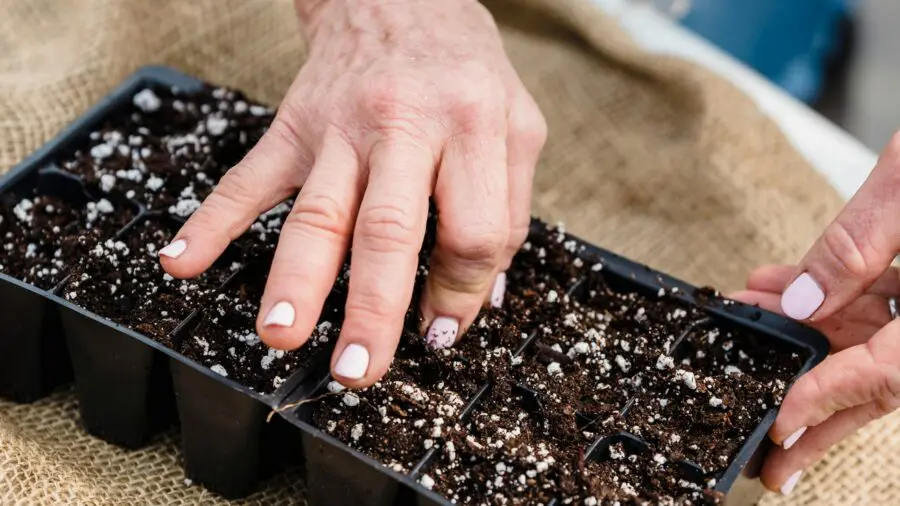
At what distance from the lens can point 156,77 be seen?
4.22 feet

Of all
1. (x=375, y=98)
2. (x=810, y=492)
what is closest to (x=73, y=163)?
(x=375, y=98)

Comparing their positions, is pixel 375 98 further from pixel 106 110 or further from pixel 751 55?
pixel 751 55

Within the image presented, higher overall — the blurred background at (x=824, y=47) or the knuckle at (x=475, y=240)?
the knuckle at (x=475, y=240)

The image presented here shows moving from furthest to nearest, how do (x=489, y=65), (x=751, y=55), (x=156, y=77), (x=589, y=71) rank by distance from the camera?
1. (x=751, y=55)
2. (x=589, y=71)
3. (x=156, y=77)
4. (x=489, y=65)

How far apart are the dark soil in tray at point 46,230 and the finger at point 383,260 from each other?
338mm

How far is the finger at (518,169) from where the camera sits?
1.01 m

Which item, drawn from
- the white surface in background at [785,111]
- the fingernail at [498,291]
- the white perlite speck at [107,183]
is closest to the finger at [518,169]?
the fingernail at [498,291]

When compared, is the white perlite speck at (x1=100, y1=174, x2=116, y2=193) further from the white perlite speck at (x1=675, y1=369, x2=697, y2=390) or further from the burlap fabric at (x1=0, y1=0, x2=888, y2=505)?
the white perlite speck at (x1=675, y1=369, x2=697, y2=390)

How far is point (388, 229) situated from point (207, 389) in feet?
0.72

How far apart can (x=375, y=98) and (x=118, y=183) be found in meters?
0.34

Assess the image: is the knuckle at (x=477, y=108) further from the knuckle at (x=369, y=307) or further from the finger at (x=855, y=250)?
the finger at (x=855, y=250)

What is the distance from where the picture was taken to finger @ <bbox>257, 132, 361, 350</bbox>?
2.71ft

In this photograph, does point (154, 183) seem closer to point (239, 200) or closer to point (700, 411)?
point (239, 200)

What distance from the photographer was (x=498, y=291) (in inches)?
40.1
